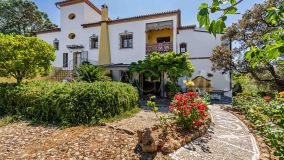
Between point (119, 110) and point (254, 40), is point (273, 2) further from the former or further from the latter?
point (119, 110)

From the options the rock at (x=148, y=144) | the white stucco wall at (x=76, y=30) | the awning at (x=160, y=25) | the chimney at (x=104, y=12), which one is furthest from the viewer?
the white stucco wall at (x=76, y=30)

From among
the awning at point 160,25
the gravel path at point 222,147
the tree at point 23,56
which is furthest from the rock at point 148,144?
the awning at point 160,25

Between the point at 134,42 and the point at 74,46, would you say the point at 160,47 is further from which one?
the point at 74,46

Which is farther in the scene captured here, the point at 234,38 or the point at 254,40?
the point at 234,38

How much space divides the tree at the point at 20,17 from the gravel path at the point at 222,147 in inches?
1247

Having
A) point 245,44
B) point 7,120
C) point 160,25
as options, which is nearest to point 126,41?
point 160,25

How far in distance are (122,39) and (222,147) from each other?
50.6 ft

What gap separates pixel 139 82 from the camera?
16484 millimetres

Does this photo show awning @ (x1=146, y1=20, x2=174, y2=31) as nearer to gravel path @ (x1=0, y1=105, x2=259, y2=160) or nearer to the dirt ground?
gravel path @ (x1=0, y1=105, x2=259, y2=160)

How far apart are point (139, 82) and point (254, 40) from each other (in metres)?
9.67

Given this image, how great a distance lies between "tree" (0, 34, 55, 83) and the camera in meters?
8.58

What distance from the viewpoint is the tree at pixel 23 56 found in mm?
8578

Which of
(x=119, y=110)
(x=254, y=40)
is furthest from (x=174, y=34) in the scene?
(x=119, y=110)

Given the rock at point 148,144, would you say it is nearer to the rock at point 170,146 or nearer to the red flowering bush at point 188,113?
the rock at point 170,146
